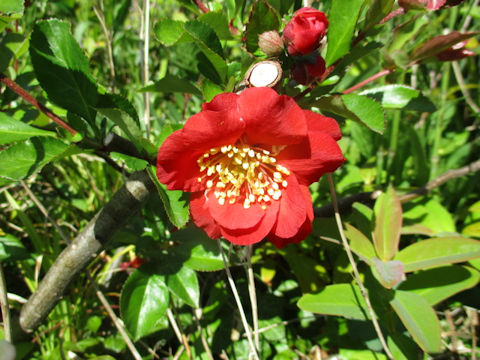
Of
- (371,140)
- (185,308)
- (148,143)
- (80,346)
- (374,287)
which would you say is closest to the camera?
(148,143)

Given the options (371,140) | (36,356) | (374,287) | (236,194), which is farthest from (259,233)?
(371,140)

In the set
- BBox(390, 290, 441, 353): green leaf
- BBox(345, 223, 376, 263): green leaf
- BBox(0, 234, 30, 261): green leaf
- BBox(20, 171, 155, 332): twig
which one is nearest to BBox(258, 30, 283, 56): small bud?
BBox(20, 171, 155, 332): twig

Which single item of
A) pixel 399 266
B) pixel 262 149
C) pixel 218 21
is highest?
pixel 218 21

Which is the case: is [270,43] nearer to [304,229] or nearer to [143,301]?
[304,229]

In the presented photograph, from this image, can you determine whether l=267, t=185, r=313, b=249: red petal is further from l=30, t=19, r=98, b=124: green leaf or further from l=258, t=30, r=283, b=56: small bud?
l=30, t=19, r=98, b=124: green leaf

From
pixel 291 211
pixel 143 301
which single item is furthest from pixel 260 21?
pixel 143 301

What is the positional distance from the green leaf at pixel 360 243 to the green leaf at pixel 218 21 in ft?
1.95

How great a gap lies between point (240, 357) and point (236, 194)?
0.63m

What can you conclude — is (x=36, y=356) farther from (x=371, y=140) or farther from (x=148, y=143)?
(x=371, y=140)

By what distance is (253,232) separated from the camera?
0.79 m

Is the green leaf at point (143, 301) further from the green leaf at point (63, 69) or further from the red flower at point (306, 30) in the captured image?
the red flower at point (306, 30)

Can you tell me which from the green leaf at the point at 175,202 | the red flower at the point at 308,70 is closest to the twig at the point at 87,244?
the green leaf at the point at 175,202

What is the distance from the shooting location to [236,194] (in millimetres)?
877

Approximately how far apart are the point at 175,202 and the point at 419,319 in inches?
24.1
